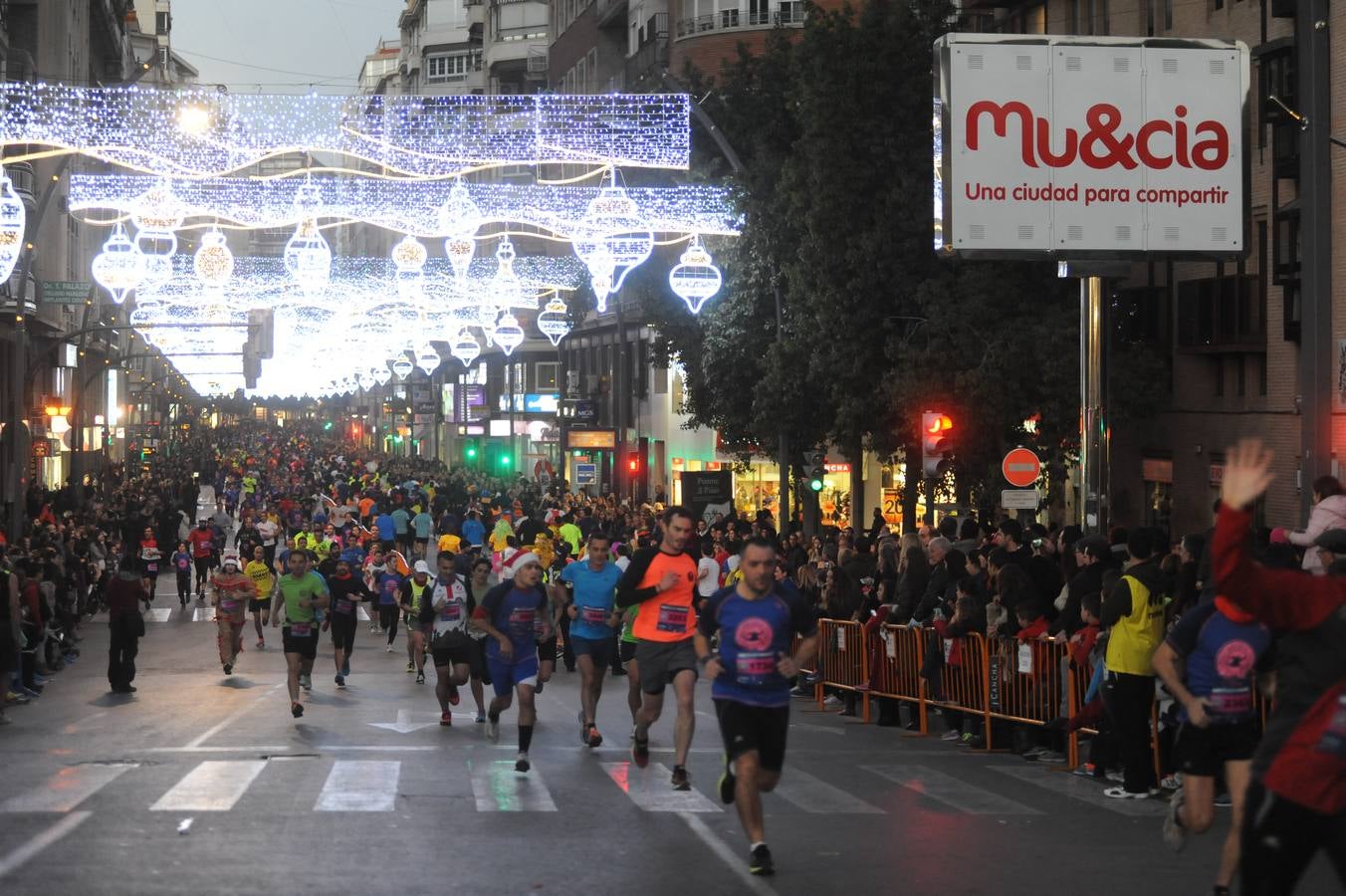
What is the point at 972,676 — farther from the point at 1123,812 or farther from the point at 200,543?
the point at 200,543

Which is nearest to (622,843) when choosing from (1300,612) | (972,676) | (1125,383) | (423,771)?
(423,771)

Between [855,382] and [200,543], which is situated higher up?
[855,382]

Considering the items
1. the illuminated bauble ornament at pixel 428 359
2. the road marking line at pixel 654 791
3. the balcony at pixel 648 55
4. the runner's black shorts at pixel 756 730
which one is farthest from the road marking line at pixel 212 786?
the illuminated bauble ornament at pixel 428 359

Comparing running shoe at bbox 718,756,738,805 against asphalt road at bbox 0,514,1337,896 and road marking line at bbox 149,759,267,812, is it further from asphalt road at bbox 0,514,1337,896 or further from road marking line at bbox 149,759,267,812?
road marking line at bbox 149,759,267,812

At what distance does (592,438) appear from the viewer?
2247 inches

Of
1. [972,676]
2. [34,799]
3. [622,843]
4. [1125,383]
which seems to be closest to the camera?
[622,843]

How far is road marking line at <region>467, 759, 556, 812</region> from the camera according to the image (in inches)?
482

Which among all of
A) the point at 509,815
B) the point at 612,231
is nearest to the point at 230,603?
the point at 612,231

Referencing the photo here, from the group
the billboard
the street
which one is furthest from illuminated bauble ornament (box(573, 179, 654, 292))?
the street

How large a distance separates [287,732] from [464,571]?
525 cm

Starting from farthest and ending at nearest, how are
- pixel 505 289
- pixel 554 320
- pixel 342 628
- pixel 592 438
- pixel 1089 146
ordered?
1. pixel 592 438
2. pixel 505 289
3. pixel 554 320
4. pixel 1089 146
5. pixel 342 628

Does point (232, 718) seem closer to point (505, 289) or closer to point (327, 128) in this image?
point (327, 128)

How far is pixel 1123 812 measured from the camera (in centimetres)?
1277

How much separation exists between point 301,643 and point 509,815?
27.0 ft
